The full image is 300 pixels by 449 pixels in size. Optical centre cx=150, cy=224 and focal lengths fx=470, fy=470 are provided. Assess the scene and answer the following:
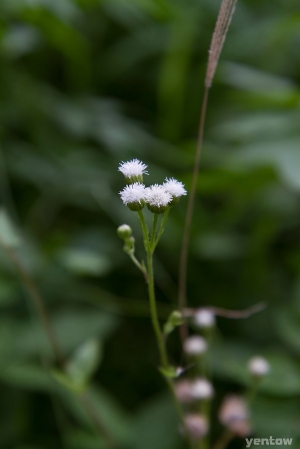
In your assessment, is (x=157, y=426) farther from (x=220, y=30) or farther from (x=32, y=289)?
(x=220, y=30)

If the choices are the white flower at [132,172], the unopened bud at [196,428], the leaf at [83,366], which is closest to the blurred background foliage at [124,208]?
the leaf at [83,366]

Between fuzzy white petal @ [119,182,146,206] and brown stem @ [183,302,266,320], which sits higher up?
brown stem @ [183,302,266,320]

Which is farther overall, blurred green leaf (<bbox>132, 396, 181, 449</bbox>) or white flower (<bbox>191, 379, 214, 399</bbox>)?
blurred green leaf (<bbox>132, 396, 181, 449</bbox>)

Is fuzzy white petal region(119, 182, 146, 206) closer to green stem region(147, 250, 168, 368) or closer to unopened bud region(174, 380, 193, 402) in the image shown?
green stem region(147, 250, 168, 368)

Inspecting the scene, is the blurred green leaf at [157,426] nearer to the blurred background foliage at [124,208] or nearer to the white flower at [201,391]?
the blurred background foliage at [124,208]

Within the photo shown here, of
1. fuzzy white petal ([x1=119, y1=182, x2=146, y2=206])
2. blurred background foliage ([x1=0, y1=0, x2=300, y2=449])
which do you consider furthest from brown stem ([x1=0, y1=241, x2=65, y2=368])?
fuzzy white petal ([x1=119, y1=182, x2=146, y2=206])

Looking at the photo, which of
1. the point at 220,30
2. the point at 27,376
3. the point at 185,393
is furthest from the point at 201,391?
the point at 220,30
